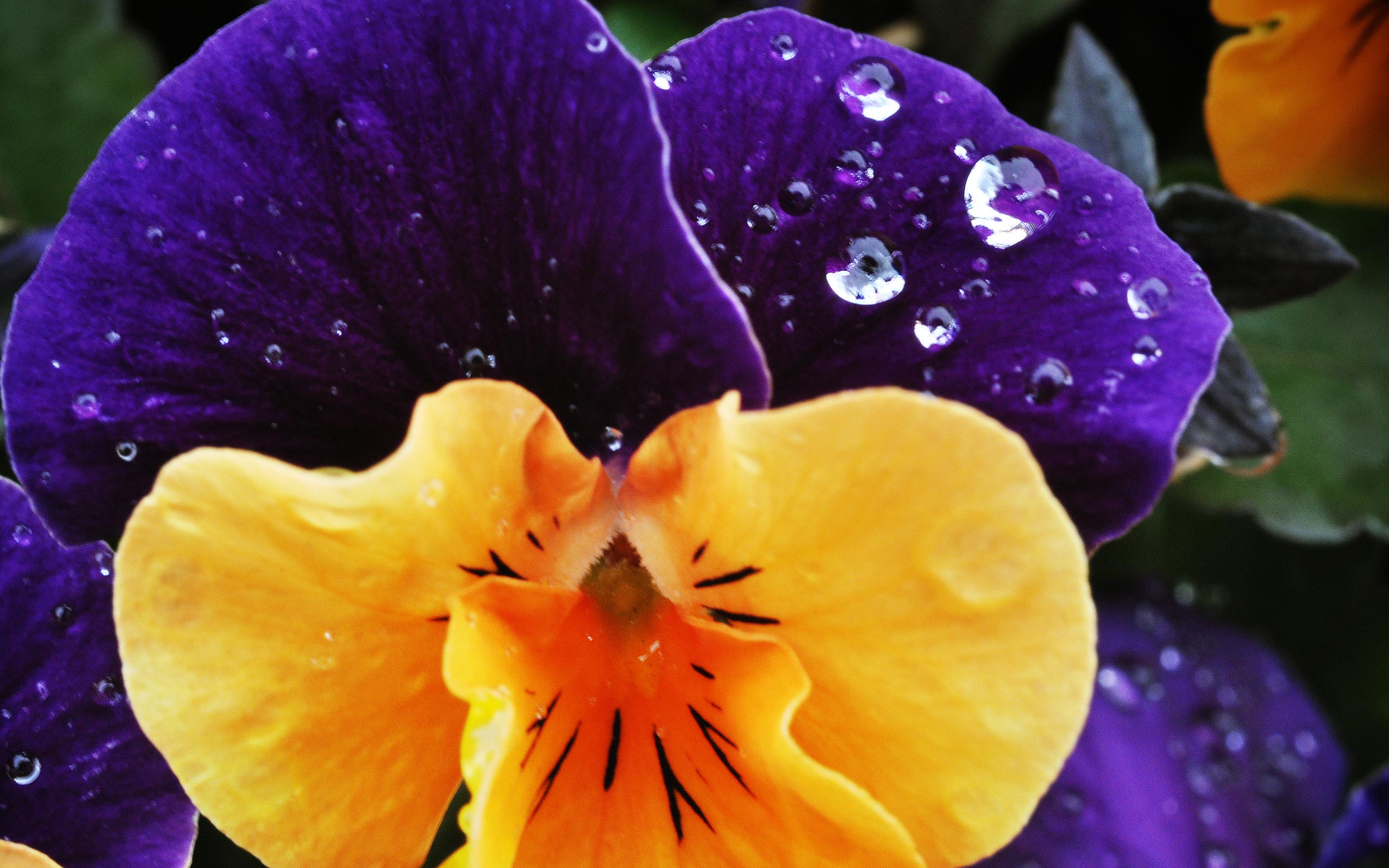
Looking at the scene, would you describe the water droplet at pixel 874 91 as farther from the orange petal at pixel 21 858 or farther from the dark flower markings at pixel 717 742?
the orange petal at pixel 21 858

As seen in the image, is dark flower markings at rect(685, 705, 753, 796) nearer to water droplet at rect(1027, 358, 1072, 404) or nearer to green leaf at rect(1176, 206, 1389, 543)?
water droplet at rect(1027, 358, 1072, 404)

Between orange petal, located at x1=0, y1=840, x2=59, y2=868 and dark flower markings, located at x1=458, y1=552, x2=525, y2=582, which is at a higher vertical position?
dark flower markings, located at x1=458, y1=552, x2=525, y2=582

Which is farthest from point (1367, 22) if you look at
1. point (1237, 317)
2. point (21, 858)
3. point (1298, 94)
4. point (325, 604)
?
point (21, 858)

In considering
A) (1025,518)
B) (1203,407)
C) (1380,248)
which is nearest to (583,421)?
(1025,518)

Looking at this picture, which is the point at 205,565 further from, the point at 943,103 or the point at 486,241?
the point at 943,103

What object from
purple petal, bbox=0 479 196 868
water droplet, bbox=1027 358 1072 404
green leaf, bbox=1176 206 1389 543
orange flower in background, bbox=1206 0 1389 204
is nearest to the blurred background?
green leaf, bbox=1176 206 1389 543
